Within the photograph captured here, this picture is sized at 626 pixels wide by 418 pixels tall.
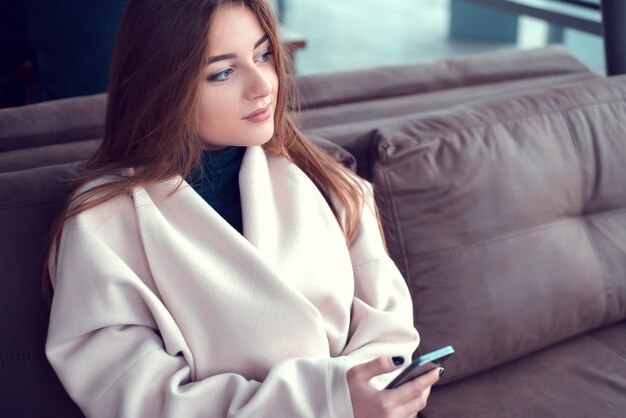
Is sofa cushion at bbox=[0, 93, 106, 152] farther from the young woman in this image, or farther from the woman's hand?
the woman's hand

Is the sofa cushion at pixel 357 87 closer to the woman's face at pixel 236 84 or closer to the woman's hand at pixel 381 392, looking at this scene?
the woman's face at pixel 236 84

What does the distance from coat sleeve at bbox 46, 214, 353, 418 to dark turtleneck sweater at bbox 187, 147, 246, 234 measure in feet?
0.66

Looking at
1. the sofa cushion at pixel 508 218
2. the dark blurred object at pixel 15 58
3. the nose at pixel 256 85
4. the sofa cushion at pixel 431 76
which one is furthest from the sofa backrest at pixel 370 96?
the dark blurred object at pixel 15 58

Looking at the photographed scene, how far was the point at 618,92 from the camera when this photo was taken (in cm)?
192

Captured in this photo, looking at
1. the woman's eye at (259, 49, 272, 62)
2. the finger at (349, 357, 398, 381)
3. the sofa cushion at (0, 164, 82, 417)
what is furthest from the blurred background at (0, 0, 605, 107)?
the finger at (349, 357, 398, 381)

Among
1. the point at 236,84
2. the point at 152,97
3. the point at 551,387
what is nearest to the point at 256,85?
the point at 236,84

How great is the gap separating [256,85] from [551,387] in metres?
0.83

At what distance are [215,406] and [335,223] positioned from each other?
375 mm

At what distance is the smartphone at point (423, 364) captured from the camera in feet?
3.77

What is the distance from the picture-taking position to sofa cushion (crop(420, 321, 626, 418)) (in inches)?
63.7

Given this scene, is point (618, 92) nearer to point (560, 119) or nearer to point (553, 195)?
point (560, 119)

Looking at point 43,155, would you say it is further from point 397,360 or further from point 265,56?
point 397,360

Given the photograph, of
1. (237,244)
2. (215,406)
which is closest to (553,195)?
(237,244)

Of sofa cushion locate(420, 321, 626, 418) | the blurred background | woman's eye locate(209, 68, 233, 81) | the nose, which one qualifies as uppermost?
woman's eye locate(209, 68, 233, 81)
